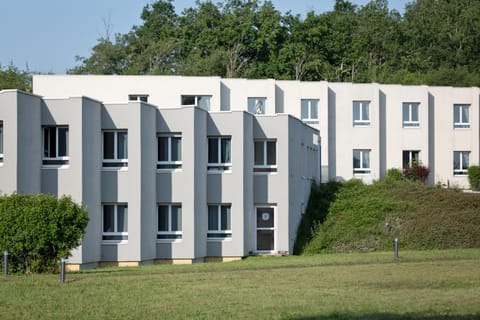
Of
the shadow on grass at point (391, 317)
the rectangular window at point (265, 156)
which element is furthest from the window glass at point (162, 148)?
the shadow on grass at point (391, 317)

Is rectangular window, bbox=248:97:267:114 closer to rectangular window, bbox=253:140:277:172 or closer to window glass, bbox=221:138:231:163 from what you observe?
rectangular window, bbox=253:140:277:172

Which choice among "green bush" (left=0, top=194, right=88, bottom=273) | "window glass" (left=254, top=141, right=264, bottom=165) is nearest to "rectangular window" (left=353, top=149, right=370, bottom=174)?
"window glass" (left=254, top=141, right=264, bottom=165)

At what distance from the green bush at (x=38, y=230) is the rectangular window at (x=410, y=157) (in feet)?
117

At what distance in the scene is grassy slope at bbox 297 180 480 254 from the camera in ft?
142

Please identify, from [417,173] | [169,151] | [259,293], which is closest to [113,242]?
[169,151]

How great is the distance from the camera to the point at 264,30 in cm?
8825

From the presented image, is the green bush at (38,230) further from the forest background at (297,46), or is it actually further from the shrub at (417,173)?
the forest background at (297,46)

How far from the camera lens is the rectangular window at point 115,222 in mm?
39281

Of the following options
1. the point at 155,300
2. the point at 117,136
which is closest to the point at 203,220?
the point at 117,136

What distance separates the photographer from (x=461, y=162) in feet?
207

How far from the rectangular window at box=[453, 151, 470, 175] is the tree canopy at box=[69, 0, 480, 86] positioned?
1750 cm

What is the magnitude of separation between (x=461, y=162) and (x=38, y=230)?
39.9 meters

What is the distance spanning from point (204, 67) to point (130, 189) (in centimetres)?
→ 4481

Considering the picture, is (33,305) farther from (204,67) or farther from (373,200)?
(204,67)
